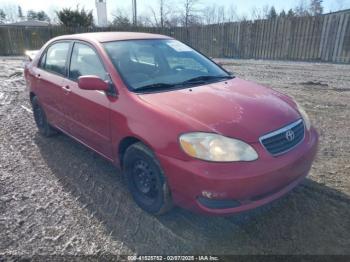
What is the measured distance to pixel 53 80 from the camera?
13.1 ft

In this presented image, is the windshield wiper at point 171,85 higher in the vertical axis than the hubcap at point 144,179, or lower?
higher

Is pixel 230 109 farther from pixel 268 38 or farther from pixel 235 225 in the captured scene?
pixel 268 38

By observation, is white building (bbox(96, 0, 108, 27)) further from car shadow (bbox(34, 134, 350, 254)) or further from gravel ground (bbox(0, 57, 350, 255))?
car shadow (bbox(34, 134, 350, 254))

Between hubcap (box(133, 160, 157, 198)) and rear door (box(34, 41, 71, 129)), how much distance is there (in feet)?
5.45

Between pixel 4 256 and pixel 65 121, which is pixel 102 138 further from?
pixel 4 256

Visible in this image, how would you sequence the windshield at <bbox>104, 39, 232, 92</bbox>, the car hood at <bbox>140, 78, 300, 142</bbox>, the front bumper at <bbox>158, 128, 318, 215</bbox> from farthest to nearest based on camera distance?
the windshield at <bbox>104, 39, 232, 92</bbox>, the car hood at <bbox>140, 78, 300, 142</bbox>, the front bumper at <bbox>158, 128, 318, 215</bbox>

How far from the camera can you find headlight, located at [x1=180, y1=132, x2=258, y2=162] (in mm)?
2223

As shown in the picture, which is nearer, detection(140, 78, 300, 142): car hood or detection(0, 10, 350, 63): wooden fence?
detection(140, 78, 300, 142): car hood

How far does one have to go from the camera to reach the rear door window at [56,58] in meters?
3.87

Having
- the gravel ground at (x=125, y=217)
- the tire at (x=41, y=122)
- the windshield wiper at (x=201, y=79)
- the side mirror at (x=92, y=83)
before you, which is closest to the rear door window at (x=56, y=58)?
the tire at (x=41, y=122)

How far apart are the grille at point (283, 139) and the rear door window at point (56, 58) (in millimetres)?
2801

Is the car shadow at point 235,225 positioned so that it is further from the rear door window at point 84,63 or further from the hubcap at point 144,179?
the rear door window at point 84,63

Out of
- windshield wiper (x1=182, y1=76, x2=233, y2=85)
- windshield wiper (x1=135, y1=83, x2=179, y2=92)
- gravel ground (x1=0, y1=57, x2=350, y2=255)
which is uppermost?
windshield wiper (x1=182, y1=76, x2=233, y2=85)

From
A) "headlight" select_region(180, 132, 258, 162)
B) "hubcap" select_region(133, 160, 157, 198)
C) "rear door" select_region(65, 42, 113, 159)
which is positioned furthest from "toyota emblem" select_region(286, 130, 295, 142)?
"rear door" select_region(65, 42, 113, 159)
